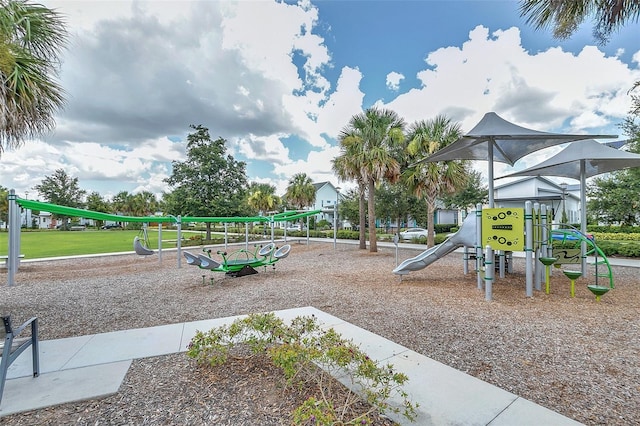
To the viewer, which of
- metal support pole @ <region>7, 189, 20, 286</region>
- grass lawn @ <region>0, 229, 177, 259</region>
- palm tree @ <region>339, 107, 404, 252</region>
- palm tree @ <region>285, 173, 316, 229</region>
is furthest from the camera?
palm tree @ <region>285, 173, 316, 229</region>

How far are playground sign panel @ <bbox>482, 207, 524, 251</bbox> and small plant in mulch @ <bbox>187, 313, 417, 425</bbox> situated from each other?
4.79 meters

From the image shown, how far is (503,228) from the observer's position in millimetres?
6258

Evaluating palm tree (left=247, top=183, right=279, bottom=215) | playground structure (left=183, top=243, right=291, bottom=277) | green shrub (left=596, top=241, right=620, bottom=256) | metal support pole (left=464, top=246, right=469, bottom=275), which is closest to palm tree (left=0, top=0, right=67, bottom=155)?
playground structure (left=183, top=243, right=291, bottom=277)

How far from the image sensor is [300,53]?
13773 mm

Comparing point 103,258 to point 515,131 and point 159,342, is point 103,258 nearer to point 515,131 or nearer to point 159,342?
point 159,342

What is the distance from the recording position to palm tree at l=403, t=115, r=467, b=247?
13.7 metres

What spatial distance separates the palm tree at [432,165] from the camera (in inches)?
538

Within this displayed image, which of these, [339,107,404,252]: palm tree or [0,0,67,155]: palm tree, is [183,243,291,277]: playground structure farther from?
[339,107,404,252]: palm tree

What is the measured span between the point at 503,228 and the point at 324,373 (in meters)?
5.39

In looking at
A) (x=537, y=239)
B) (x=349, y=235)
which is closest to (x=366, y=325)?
(x=537, y=239)

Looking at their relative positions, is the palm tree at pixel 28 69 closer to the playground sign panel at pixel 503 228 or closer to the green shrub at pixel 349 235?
the playground sign panel at pixel 503 228

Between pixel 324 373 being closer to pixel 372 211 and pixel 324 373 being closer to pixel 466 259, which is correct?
pixel 466 259

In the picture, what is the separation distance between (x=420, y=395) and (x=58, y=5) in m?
8.14

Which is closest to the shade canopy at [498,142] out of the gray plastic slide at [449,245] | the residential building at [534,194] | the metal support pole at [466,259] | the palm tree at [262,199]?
the gray plastic slide at [449,245]
